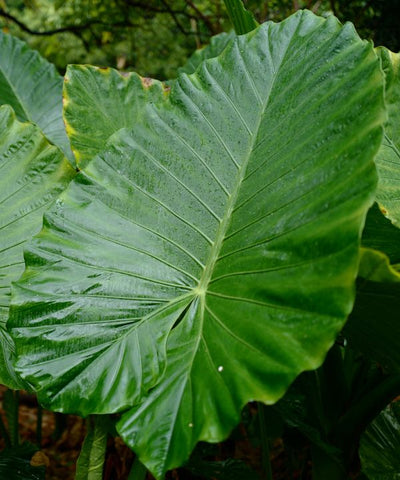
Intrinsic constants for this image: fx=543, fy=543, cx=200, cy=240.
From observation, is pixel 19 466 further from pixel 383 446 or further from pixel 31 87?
pixel 31 87

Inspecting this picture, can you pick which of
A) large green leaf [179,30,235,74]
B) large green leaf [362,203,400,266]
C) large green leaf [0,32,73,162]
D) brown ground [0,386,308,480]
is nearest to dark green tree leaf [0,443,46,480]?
brown ground [0,386,308,480]

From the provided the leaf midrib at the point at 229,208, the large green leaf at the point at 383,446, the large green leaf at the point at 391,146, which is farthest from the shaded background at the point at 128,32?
the large green leaf at the point at 383,446

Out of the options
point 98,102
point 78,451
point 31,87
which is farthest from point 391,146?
point 78,451

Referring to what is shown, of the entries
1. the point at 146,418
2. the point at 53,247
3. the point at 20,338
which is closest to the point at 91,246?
the point at 53,247

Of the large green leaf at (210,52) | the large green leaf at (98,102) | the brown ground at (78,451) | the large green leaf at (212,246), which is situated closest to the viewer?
the large green leaf at (212,246)

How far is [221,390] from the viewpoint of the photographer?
0.54m

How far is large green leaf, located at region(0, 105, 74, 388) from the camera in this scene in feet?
3.02

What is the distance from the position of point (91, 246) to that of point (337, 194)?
1.14ft

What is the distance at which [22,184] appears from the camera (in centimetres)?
96

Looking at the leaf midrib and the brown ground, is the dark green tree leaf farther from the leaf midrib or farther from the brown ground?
the leaf midrib

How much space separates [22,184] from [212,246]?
411 mm

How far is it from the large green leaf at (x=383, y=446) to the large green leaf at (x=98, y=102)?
726mm

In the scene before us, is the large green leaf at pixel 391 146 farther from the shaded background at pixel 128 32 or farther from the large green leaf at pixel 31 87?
the shaded background at pixel 128 32

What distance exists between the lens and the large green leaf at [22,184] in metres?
0.92
